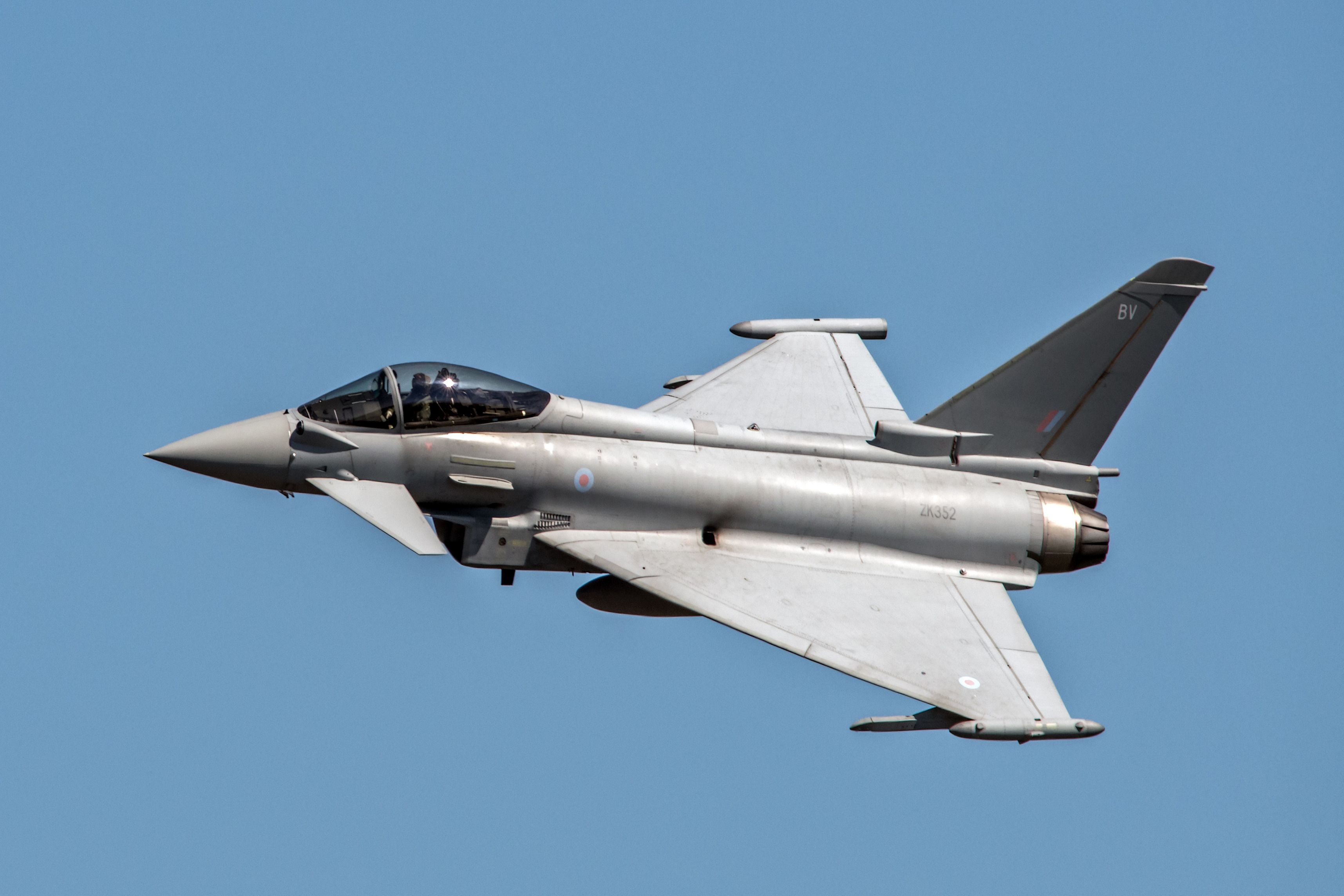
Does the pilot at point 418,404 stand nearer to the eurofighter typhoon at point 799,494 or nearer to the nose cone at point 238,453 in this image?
the eurofighter typhoon at point 799,494

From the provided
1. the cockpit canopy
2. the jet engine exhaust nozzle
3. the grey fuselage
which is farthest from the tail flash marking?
the cockpit canopy

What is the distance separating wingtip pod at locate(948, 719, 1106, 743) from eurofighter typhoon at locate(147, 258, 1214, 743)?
0.03m

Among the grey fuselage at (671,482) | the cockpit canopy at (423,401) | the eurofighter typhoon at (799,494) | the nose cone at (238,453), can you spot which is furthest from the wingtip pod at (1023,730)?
the nose cone at (238,453)

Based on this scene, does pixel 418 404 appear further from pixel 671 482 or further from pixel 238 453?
pixel 671 482

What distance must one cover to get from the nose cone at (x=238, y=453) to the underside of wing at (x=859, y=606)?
3.34 meters

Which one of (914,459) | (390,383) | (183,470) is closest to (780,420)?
(914,459)

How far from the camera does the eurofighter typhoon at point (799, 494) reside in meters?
20.4

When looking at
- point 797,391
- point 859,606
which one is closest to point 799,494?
point 859,606

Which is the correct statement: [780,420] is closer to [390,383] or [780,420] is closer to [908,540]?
[908,540]

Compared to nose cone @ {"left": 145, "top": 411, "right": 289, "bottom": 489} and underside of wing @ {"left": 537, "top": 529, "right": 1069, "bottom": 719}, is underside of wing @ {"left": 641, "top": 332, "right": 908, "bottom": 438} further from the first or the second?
nose cone @ {"left": 145, "top": 411, "right": 289, "bottom": 489}

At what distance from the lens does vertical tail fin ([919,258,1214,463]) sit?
22859mm

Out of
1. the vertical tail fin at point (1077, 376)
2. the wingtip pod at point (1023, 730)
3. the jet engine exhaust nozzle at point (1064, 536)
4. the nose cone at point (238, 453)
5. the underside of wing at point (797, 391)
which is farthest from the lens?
the underside of wing at point (797, 391)

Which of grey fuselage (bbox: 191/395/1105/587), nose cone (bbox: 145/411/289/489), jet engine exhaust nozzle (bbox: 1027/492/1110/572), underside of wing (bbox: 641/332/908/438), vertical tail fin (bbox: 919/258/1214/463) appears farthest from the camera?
underside of wing (bbox: 641/332/908/438)

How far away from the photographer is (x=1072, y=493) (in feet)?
75.4
